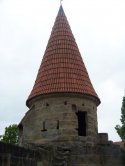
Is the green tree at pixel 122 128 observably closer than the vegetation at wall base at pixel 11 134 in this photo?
Yes

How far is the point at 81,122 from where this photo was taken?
19.2m

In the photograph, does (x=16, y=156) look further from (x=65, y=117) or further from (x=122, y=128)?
(x=122, y=128)

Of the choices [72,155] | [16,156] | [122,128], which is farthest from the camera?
[122,128]

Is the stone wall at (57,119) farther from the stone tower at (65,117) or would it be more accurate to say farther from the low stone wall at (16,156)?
the low stone wall at (16,156)

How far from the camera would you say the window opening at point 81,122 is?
18.6m

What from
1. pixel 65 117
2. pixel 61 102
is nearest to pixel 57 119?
pixel 65 117

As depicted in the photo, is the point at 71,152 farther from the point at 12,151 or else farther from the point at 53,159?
the point at 12,151

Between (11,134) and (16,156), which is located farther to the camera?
(11,134)

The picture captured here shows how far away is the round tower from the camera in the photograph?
17828 millimetres

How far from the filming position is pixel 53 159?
16.7 meters

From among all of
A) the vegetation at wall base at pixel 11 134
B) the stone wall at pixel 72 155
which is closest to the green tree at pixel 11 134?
the vegetation at wall base at pixel 11 134

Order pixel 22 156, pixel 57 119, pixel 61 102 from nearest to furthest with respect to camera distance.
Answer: pixel 22 156
pixel 57 119
pixel 61 102

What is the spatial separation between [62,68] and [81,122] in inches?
110

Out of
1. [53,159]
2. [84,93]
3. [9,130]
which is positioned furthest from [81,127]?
[9,130]
